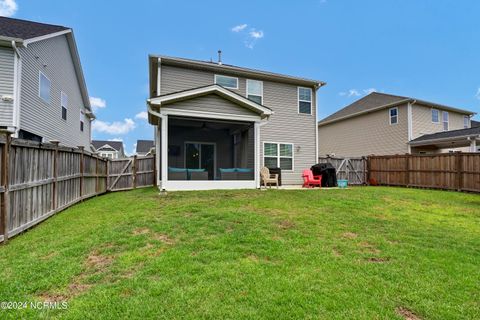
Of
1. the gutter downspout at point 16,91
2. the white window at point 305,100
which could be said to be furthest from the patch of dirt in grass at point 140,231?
the white window at point 305,100

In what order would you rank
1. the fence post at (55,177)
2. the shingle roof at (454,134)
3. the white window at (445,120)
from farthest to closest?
the white window at (445,120)
the shingle roof at (454,134)
the fence post at (55,177)

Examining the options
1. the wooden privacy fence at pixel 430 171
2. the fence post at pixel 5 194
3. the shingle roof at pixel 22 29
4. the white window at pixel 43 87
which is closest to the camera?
the fence post at pixel 5 194

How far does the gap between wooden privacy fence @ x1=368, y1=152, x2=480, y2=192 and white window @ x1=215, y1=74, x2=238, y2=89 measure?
31.6 feet

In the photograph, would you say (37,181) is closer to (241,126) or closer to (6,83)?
(6,83)

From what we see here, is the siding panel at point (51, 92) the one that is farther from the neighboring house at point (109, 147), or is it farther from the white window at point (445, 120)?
the white window at point (445, 120)

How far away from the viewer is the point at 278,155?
14148mm

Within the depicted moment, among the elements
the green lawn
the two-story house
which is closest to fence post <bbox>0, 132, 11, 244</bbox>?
the green lawn

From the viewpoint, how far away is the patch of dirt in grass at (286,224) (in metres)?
5.23

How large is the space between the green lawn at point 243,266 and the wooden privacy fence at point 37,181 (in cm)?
39

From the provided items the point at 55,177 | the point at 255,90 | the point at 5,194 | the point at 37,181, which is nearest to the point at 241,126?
the point at 255,90

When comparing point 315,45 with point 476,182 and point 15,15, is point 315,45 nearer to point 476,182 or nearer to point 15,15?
point 476,182

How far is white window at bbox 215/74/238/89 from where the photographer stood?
13.4 metres
